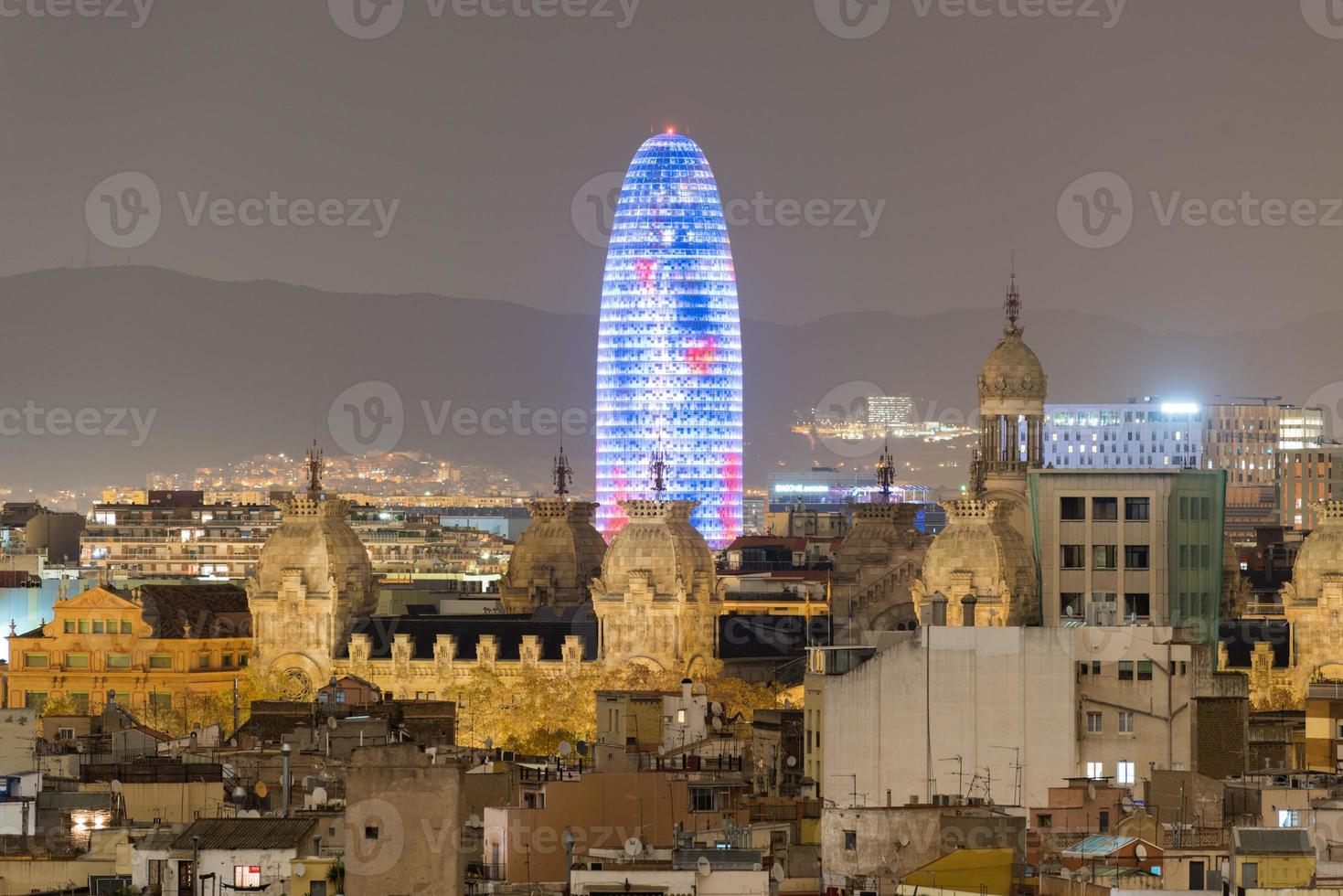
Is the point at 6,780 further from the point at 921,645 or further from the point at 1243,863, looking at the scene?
the point at 1243,863

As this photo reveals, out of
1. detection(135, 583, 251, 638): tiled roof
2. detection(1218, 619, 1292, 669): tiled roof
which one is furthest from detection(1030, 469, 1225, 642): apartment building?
detection(135, 583, 251, 638): tiled roof

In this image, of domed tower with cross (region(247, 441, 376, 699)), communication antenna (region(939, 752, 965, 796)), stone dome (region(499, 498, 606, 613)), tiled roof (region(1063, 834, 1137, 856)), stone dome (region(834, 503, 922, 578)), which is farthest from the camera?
stone dome (region(499, 498, 606, 613))

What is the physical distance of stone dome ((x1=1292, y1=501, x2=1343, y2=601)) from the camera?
16788cm

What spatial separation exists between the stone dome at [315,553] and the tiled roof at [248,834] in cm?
9959

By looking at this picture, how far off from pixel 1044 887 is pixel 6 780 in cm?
2486

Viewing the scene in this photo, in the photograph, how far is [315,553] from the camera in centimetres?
Answer: 17538

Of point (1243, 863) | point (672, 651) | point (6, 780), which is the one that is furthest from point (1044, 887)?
point (672, 651)

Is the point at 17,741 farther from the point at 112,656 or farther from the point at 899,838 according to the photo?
the point at 112,656

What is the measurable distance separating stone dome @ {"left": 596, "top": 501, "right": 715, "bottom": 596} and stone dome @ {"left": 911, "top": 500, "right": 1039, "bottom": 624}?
14885mm

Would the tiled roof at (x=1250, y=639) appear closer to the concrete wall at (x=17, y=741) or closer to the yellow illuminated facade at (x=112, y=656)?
the yellow illuminated facade at (x=112, y=656)

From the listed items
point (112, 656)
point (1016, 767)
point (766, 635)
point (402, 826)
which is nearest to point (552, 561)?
point (766, 635)

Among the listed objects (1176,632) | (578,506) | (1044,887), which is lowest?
(1044,887)

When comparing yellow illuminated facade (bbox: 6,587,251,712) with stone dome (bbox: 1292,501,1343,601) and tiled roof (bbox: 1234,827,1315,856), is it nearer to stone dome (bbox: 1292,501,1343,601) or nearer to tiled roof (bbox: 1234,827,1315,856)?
stone dome (bbox: 1292,501,1343,601)

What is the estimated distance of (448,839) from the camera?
6831 centimetres
